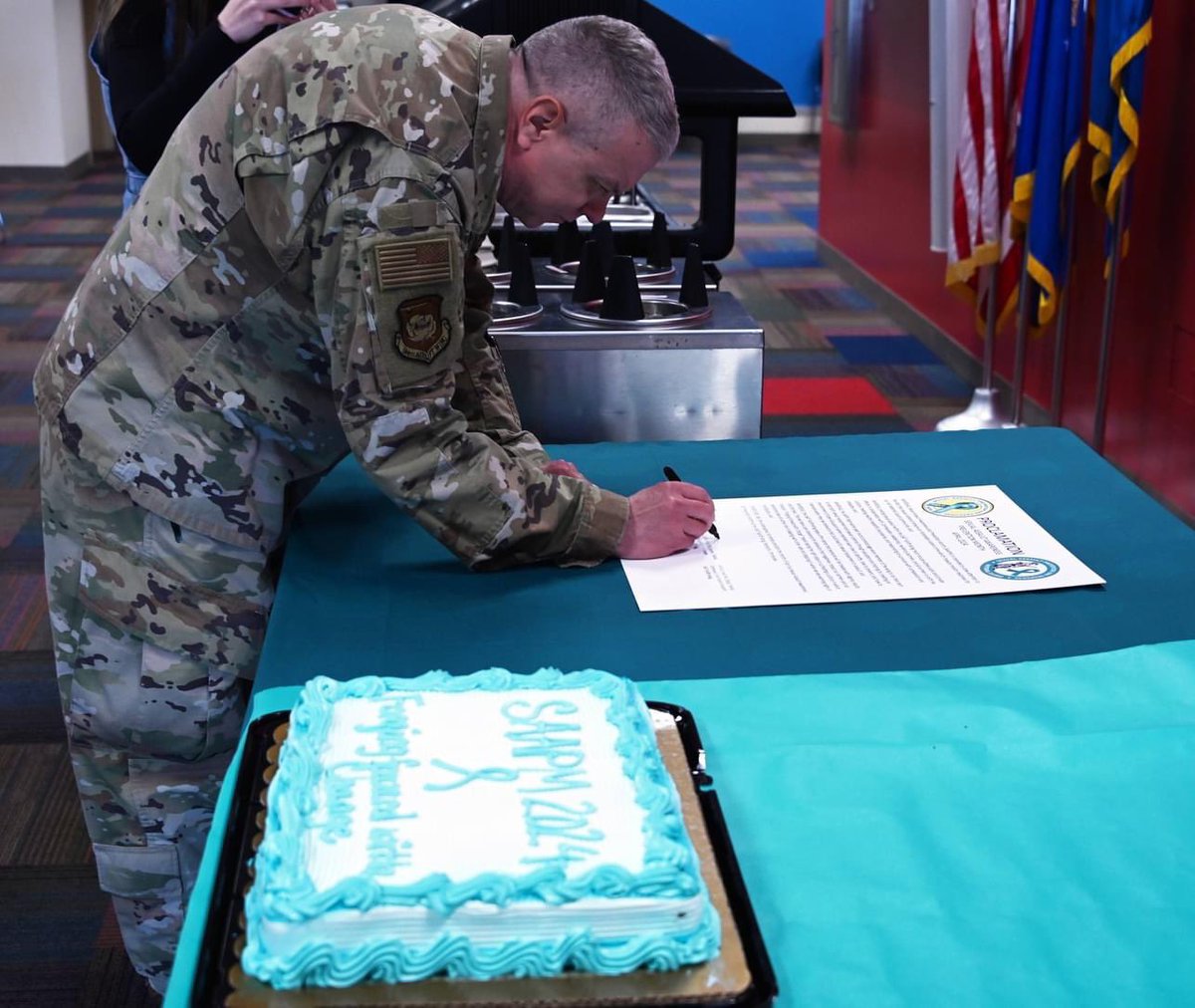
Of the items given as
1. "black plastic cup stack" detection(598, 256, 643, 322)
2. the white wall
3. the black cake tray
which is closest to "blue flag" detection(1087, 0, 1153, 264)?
"black plastic cup stack" detection(598, 256, 643, 322)

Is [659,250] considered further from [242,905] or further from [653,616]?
[242,905]

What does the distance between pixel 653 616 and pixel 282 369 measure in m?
0.39

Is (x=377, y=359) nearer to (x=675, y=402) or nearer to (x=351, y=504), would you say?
(x=351, y=504)

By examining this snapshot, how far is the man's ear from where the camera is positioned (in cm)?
107

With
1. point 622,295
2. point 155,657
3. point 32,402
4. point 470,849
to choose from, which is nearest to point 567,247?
point 622,295

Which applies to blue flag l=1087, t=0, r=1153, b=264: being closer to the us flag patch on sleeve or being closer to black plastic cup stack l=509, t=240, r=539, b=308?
black plastic cup stack l=509, t=240, r=539, b=308

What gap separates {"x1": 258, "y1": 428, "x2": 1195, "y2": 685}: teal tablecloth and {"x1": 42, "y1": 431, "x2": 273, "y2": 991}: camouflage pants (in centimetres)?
10

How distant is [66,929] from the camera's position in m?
1.73

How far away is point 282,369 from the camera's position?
117 cm

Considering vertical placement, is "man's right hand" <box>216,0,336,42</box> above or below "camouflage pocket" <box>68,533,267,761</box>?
above

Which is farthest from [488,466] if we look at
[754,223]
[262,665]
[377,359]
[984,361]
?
[754,223]

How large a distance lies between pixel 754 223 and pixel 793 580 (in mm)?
5484

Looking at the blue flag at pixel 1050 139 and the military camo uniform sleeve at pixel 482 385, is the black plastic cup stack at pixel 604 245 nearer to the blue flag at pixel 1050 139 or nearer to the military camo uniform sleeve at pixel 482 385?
the military camo uniform sleeve at pixel 482 385

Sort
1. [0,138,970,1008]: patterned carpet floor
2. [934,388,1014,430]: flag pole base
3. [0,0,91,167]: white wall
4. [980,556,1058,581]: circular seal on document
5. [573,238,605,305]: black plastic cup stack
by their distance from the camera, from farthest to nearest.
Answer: [0,0,91,167]: white wall
[934,388,1014,430]: flag pole base
[573,238,605,305]: black plastic cup stack
[0,138,970,1008]: patterned carpet floor
[980,556,1058,581]: circular seal on document
